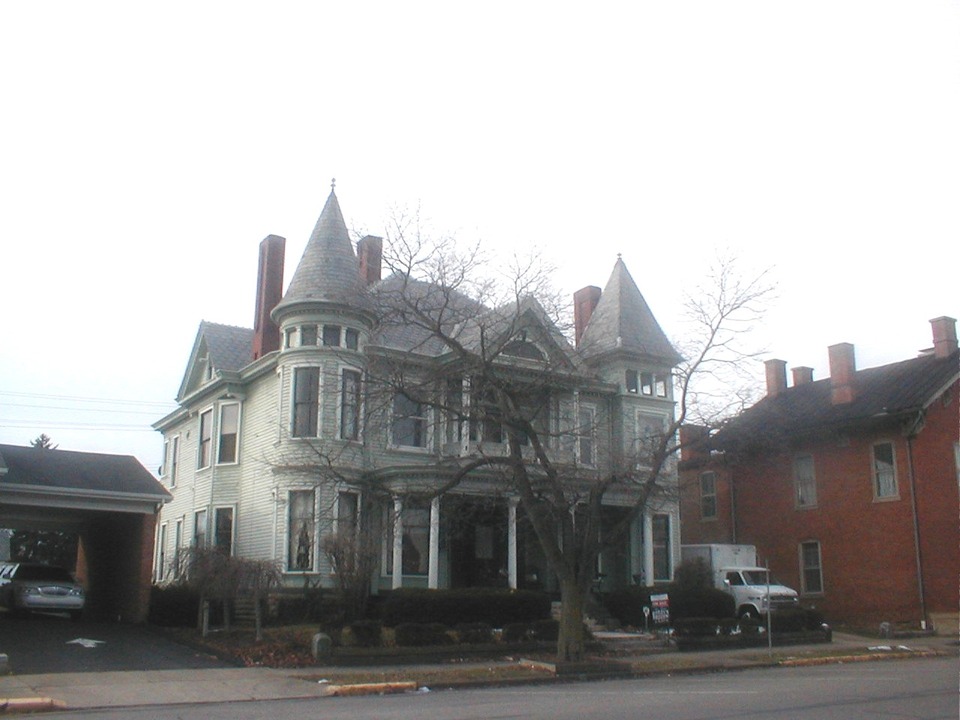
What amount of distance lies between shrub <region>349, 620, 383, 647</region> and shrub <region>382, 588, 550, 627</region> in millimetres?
3040

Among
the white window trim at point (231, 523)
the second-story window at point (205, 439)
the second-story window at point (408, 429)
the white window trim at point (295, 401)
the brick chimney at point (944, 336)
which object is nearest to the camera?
the white window trim at point (295, 401)

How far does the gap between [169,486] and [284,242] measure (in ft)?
37.5

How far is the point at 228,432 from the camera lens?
3409 cm

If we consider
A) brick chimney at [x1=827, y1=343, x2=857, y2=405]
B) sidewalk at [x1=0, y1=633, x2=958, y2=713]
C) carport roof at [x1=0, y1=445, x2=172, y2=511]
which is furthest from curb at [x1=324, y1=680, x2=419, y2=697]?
brick chimney at [x1=827, y1=343, x2=857, y2=405]

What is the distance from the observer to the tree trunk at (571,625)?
20.9m

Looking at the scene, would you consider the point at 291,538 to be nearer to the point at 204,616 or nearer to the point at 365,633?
the point at 204,616

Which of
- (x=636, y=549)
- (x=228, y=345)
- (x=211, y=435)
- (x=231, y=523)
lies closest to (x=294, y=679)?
(x=231, y=523)

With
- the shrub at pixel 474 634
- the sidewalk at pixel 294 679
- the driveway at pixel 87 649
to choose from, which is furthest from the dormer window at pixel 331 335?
the sidewalk at pixel 294 679

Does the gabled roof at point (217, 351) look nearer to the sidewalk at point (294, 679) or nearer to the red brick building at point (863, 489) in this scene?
the red brick building at point (863, 489)

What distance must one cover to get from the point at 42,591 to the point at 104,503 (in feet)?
9.76

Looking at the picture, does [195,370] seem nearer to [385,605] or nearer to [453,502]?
[453,502]

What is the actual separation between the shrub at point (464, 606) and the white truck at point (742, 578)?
773 cm

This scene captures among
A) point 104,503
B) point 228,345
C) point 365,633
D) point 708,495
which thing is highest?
point 228,345

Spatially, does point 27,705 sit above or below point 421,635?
below
